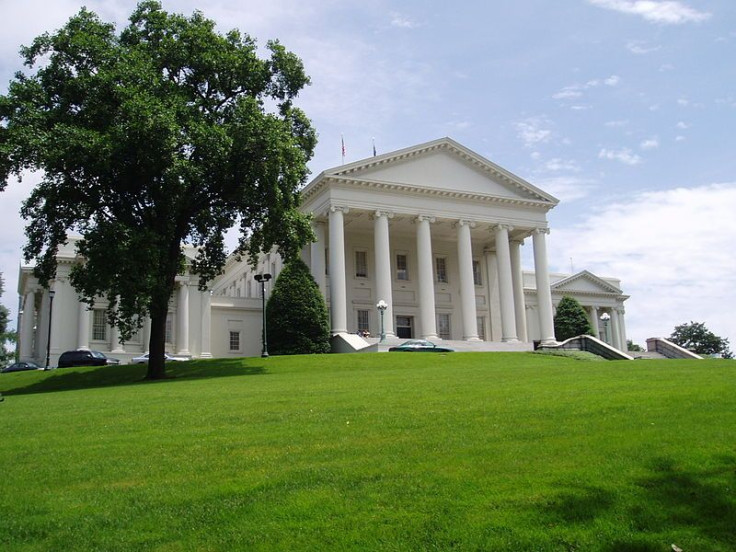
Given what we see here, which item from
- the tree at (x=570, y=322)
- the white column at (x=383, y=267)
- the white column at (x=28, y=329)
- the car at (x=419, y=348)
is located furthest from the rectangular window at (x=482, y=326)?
the white column at (x=28, y=329)

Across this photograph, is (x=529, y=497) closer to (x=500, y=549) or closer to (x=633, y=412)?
(x=500, y=549)

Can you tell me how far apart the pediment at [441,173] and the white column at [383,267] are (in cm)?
245

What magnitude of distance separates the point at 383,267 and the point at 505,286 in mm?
9541

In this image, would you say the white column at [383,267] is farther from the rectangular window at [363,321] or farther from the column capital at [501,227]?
the column capital at [501,227]

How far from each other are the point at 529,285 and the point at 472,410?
58.7 m

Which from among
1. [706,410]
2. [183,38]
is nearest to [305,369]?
[183,38]

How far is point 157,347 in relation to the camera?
28.4 meters

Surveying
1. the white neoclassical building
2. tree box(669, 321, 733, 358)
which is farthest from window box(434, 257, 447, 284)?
tree box(669, 321, 733, 358)

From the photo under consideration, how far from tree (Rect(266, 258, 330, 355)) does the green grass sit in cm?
2565

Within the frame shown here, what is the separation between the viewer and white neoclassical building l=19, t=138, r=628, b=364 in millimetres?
45781

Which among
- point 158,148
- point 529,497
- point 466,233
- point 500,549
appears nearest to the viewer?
point 500,549

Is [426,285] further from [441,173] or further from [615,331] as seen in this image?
[615,331]

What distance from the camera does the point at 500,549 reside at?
6.65 m

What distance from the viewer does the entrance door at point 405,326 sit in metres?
52.3
